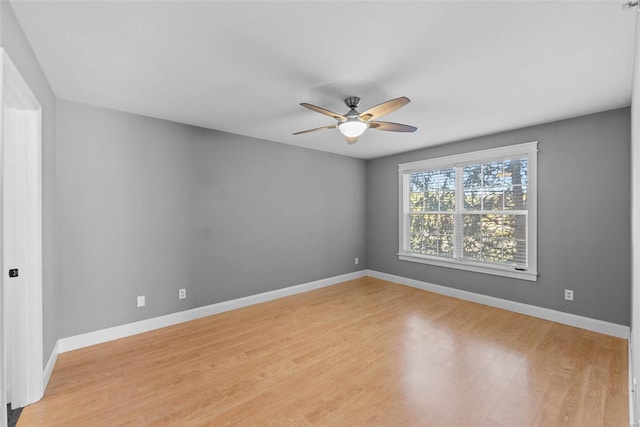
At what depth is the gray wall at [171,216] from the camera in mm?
2848

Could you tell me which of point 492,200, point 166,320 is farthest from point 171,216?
point 492,200

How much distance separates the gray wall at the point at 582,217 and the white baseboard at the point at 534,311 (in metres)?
0.06

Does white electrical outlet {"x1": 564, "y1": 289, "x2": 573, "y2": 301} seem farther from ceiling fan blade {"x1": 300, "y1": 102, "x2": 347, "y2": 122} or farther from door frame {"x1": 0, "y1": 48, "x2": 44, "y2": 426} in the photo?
door frame {"x1": 0, "y1": 48, "x2": 44, "y2": 426}

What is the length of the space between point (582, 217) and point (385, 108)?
111 inches

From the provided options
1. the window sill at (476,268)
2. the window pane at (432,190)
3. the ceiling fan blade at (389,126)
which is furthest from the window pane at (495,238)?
the ceiling fan blade at (389,126)

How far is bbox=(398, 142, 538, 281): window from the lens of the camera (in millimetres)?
3764

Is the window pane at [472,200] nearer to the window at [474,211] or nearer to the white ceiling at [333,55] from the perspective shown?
the window at [474,211]

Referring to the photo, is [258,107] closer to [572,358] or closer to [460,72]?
[460,72]

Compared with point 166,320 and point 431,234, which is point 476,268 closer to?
point 431,234

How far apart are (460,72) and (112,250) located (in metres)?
3.73

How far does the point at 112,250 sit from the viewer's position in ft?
9.95

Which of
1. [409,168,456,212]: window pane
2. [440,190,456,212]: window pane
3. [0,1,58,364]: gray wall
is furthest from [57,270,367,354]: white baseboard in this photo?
[440,190,456,212]: window pane

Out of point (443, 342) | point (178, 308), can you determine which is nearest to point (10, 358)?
point (178, 308)

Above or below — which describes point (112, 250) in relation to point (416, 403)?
above
